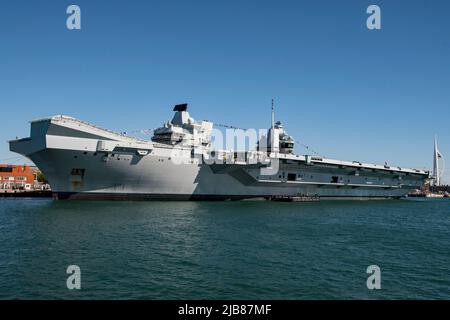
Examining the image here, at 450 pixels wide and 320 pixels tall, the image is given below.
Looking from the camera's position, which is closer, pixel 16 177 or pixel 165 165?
pixel 165 165

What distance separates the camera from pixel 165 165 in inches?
1391

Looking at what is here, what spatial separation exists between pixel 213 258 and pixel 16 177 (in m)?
70.2

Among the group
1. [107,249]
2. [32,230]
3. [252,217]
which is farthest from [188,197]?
[107,249]

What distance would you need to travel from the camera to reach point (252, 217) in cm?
2717

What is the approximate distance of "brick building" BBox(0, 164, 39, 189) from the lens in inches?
2753

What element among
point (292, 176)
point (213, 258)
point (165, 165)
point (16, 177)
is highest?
point (165, 165)

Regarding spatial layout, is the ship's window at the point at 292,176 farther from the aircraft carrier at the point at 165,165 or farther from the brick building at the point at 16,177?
the brick building at the point at 16,177

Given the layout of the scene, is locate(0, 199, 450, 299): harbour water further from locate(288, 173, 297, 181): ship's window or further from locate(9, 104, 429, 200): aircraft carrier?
locate(288, 173, 297, 181): ship's window

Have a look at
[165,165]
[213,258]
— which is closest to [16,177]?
[165,165]

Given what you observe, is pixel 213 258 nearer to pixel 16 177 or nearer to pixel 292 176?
pixel 292 176

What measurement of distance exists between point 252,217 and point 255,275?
14.9 meters

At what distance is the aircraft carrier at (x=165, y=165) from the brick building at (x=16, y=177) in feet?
138
